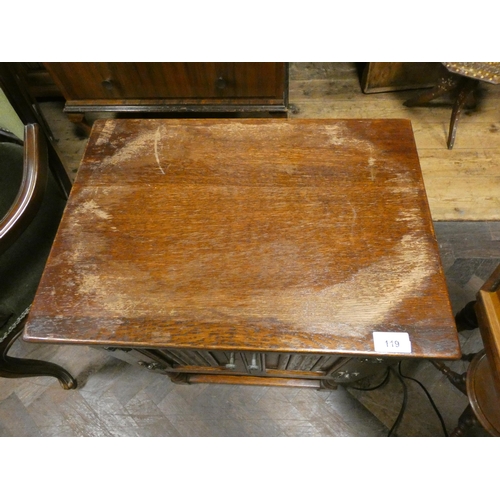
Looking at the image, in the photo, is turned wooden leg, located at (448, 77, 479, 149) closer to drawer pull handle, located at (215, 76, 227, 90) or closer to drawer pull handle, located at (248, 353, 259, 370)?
drawer pull handle, located at (215, 76, 227, 90)

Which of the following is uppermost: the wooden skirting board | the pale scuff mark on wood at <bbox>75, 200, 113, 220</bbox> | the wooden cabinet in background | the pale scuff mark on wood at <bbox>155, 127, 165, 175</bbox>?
the pale scuff mark on wood at <bbox>155, 127, 165, 175</bbox>

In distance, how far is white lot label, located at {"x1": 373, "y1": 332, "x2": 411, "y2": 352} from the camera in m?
0.60

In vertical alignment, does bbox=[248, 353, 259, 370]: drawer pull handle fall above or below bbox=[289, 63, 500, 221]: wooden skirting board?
above

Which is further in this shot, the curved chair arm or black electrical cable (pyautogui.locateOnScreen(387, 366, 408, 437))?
black electrical cable (pyautogui.locateOnScreen(387, 366, 408, 437))

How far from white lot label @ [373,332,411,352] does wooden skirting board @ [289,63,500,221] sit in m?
0.95

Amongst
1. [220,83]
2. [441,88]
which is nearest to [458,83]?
[441,88]

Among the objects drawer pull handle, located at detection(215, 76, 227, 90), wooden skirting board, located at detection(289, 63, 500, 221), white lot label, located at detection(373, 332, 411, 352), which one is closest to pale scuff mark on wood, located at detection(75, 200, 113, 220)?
white lot label, located at detection(373, 332, 411, 352)

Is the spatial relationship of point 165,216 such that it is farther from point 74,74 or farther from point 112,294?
point 74,74

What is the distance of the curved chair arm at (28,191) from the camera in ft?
2.22

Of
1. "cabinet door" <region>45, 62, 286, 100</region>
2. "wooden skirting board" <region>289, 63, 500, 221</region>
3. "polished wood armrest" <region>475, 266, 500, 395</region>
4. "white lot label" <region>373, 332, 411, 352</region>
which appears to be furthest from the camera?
"wooden skirting board" <region>289, 63, 500, 221</region>

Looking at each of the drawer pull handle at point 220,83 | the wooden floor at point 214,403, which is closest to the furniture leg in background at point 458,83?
the wooden floor at point 214,403

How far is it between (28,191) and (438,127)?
162 cm

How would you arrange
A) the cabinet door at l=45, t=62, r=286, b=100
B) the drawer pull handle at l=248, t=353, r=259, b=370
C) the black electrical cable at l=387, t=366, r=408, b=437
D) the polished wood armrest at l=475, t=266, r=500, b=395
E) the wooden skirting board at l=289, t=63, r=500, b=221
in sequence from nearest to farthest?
the polished wood armrest at l=475, t=266, r=500, b=395
the drawer pull handle at l=248, t=353, r=259, b=370
the black electrical cable at l=387, t=366, r=408, b=437
the cabinet door at l=45, t=62, r=286, b=100
the wooden skirting board at l=289, t=63, r=500, b=221

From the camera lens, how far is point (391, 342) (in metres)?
0.60
